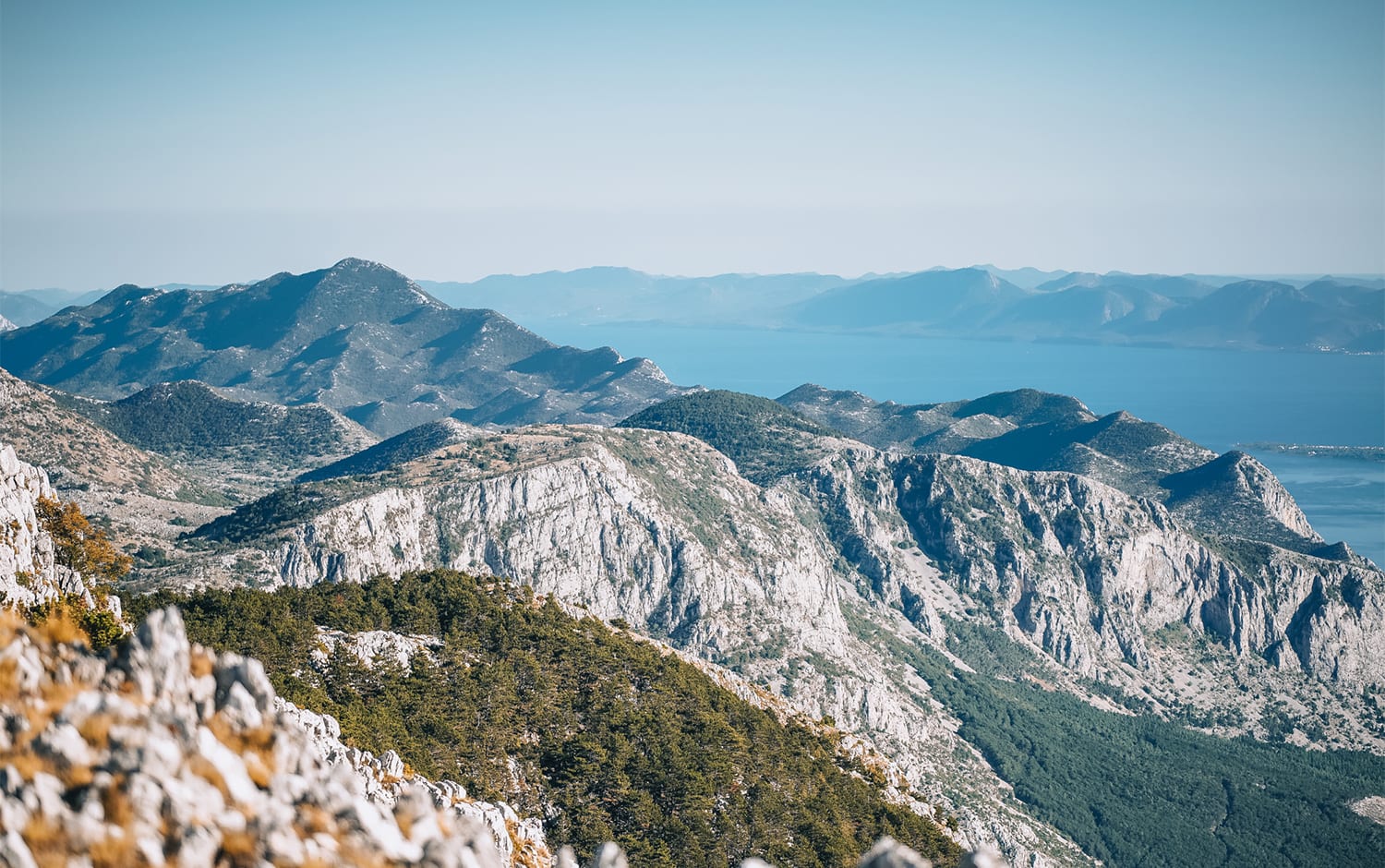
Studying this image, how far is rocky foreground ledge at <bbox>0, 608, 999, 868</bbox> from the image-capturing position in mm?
16219

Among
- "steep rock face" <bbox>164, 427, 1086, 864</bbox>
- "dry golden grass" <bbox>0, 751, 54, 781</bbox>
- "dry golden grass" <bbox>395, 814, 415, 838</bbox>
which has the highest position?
"dry golden grass" <bbox>0, 751, 54, 781</bbox>

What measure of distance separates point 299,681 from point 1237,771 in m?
193

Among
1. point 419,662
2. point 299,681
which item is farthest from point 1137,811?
point 299,681

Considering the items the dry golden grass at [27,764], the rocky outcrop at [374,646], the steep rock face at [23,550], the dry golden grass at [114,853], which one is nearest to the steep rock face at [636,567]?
the rocky outcrop at [374,646]

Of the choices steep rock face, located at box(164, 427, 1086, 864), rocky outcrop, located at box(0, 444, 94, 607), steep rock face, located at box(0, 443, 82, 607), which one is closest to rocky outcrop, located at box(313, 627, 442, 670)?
rocky outcrop, located at box(0, 444, 94, 607)

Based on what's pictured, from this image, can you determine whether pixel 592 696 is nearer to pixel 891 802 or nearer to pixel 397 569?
pixel 891 802

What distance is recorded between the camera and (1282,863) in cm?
16588

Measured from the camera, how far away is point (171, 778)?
17.1m

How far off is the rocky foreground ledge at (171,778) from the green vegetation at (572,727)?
3723cm

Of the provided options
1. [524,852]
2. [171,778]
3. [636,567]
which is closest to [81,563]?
[524,852]

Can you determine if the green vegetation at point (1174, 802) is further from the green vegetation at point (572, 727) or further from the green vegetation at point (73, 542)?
the green vegetation at point (73, 542)

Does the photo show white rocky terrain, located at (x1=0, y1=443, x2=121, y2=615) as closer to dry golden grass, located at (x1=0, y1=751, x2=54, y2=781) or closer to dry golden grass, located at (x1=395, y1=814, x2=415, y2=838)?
dry golden grass, located at (x1=0, y1=751, x2=54, y2=781)

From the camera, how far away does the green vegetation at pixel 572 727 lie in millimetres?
68125

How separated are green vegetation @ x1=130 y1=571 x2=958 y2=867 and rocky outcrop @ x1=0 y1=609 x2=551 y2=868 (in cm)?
3725
